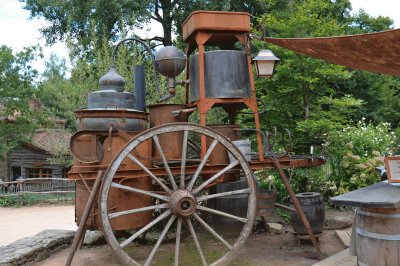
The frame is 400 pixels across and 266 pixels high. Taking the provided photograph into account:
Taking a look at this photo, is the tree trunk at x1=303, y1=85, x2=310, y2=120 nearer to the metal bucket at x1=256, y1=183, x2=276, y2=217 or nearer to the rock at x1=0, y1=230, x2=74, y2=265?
the metal bucket at x1=256, y1=183, x2=276, y2=217

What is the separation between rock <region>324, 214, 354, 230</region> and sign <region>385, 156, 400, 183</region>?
3.12 metres

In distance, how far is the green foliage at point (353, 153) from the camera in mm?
7136

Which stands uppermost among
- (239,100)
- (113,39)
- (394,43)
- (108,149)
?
(113,39)

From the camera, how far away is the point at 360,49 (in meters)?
4.30

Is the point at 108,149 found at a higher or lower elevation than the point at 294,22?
lower

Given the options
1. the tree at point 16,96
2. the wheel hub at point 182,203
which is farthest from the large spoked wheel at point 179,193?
the tree at point 16,96

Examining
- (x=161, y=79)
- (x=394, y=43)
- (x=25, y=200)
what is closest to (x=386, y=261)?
(x=394, y=43)

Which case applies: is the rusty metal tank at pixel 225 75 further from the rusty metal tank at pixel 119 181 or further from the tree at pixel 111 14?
the tree at pixel 111 14

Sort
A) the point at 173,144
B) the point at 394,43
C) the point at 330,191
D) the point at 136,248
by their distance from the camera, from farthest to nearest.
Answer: the point at 330,191, the point at 136,248, the point at 173,144, the point at 394,43

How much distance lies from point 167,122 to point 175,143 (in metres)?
0.33

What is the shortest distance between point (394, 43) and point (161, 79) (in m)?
9.83

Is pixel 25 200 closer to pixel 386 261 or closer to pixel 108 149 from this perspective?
pixel 108 149

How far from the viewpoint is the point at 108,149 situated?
4609 millimetres

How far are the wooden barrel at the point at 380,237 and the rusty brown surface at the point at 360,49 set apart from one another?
1652mm
